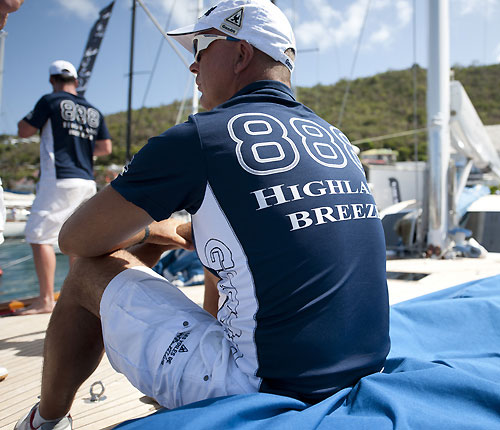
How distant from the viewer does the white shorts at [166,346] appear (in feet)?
3.21

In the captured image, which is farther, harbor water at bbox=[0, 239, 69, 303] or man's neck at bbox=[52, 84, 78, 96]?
harbor water at bbox=[0, 239, 69, 303]

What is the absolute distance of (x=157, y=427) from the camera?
0.85 meters

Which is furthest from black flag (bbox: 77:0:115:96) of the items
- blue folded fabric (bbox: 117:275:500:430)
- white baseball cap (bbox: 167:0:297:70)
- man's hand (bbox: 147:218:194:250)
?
blue folded fabric (bbox: 117:275:500:430)

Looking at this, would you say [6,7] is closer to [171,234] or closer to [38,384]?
[171,234]

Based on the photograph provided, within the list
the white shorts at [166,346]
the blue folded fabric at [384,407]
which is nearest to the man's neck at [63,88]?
the white shorts at [166,346]

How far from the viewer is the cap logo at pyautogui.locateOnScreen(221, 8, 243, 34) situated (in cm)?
118

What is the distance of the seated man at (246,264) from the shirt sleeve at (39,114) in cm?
209

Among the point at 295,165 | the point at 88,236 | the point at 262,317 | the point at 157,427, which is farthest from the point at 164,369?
the point at 295,165

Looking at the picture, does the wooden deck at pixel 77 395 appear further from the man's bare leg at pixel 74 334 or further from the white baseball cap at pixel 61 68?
the white baseball cap at pixel 61 68

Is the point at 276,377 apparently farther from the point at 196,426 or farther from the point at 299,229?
the point at 299,229

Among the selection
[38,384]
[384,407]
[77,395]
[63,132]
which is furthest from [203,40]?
[63,132]

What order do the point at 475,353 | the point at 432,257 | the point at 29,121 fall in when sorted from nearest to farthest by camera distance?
the point at 475,353, the point at 29,121, the point at 432,257

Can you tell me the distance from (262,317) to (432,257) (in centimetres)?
449

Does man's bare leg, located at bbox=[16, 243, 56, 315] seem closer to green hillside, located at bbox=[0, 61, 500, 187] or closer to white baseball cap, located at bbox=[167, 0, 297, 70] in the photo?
white baseball cap, located at bbox=[167, 0, 297, 70]
